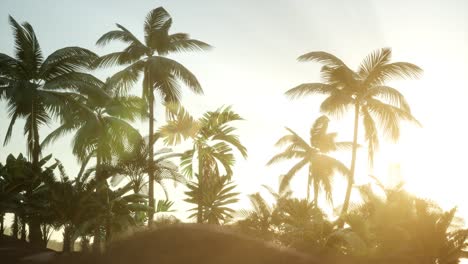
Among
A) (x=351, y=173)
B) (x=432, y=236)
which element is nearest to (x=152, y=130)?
(x=351, y=173)

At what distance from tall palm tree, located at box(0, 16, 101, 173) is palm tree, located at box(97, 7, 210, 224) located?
1.78 m

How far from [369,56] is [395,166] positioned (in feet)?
21.1

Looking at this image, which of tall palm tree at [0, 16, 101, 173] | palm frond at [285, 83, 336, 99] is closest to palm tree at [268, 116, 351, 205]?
palm frond at [285, 83, 336, 99]

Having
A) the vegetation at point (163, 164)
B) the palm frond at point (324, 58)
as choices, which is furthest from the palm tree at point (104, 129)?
the palm frond at point (324, 58)

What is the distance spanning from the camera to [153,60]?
2411cm

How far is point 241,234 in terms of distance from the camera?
19.5 metres

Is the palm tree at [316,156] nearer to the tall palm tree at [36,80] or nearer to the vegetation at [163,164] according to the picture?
the vegetation at [163,164]

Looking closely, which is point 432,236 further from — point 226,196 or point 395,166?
point 226,196

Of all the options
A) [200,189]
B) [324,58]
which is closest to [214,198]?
[200,189]

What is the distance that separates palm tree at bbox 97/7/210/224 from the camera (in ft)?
78.8

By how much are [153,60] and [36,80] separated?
5876 millimetres

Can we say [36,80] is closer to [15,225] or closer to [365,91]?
[15,225]

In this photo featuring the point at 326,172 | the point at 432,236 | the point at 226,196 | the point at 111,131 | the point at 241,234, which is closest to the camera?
the point at 241,234

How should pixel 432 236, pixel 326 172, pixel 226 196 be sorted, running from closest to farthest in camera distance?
pixel 432 236, pixel 226 196, pixel 326 172
